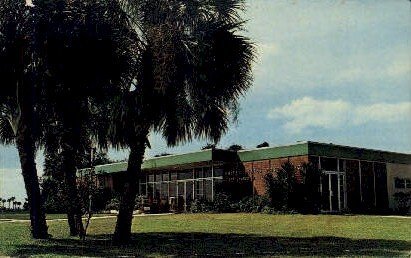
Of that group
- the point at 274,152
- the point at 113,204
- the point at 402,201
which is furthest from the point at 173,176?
the point at 402,201

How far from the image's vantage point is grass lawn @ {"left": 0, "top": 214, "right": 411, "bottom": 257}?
1198 cm

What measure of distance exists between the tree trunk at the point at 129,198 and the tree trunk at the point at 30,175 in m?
3.16

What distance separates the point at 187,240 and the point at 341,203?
50.3 feet

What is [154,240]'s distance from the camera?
14992mm

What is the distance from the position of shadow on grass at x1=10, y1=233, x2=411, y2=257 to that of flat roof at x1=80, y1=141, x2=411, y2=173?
11797 millimetres

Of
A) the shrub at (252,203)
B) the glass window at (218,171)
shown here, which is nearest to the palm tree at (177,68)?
the shrub at (252,203)

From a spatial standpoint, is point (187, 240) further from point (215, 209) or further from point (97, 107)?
point (215, 209)

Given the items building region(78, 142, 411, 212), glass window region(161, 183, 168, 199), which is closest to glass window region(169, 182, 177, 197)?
building region(78, 142, 411, 212)

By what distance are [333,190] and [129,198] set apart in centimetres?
1615

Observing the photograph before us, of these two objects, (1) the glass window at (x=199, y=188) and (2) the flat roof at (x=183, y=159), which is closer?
(2) the flat roof at (x=183, y=159)

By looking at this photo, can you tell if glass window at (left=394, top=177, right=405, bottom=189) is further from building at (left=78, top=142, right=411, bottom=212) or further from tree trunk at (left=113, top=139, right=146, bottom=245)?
tree trunk at (left=113, top=139, right=146, bottom=245)

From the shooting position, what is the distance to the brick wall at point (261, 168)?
27489 mm

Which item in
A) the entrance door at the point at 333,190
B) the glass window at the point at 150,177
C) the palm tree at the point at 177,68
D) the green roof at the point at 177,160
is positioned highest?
the palm tree at the point at 177,68

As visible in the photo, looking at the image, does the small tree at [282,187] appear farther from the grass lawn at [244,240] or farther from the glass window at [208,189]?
the glass window at [208,189]
